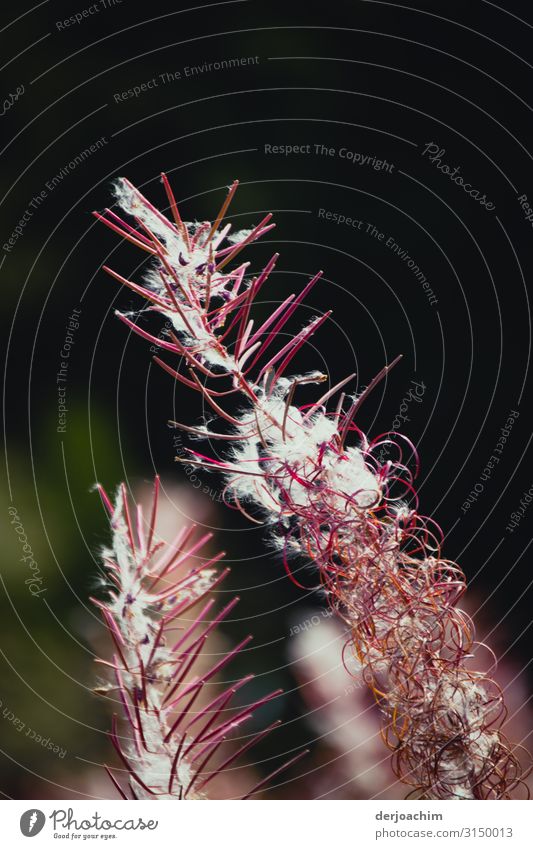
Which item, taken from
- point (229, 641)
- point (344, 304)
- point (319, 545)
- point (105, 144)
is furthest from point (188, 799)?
point (105, 144)

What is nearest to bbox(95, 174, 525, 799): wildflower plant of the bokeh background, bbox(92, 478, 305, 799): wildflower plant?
bbox(92, 478, 305, 799): wildflower plant

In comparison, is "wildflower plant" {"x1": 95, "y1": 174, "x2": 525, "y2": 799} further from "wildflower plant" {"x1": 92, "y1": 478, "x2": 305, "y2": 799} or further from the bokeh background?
the bokeh background

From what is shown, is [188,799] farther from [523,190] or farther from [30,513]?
[523,190]

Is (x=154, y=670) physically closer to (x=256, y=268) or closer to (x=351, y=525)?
(x=351, y=525)

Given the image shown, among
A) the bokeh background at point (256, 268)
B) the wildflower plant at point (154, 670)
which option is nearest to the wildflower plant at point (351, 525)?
the wildflower plant at point (154, 670)

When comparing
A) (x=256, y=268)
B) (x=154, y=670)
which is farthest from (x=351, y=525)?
(x=256, y=268)
